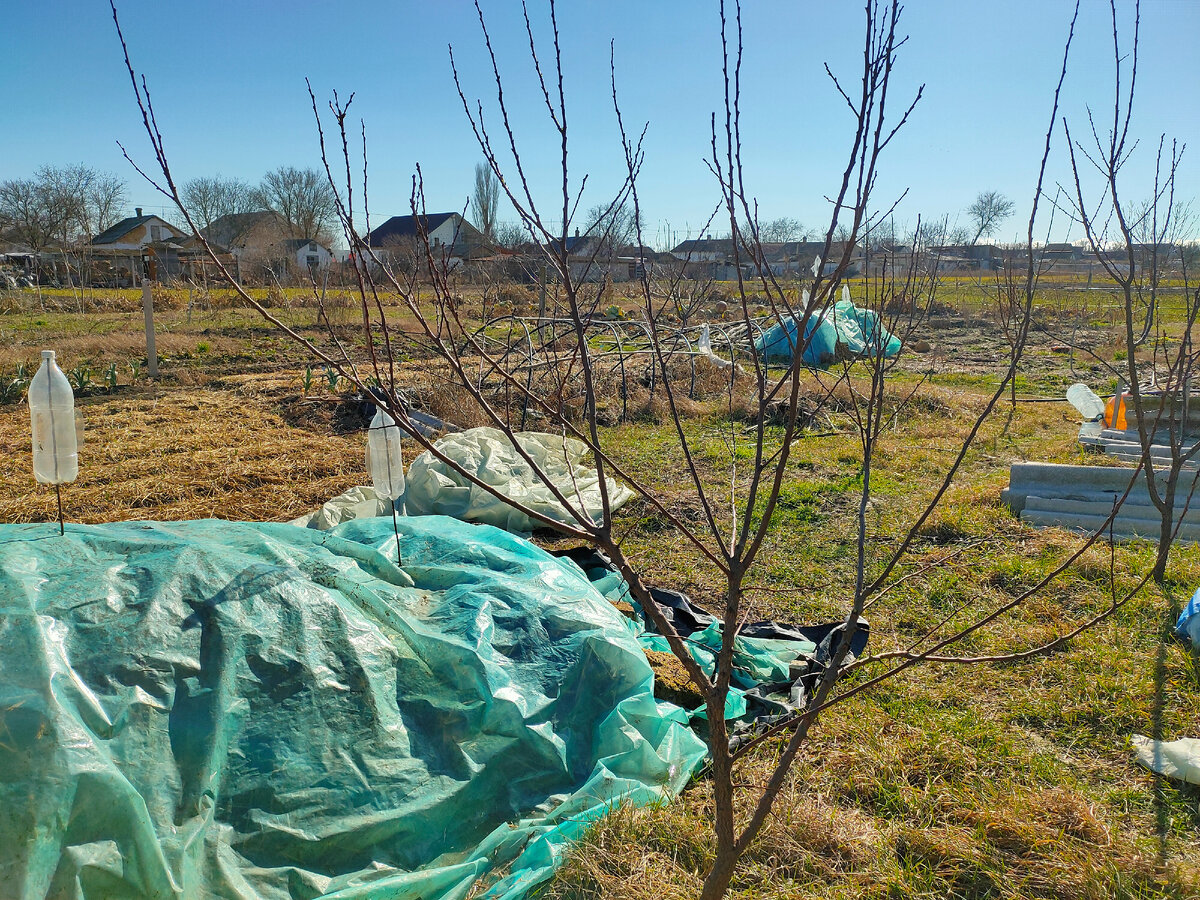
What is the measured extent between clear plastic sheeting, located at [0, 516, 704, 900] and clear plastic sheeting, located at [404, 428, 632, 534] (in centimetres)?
239

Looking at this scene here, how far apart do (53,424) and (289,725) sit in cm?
193

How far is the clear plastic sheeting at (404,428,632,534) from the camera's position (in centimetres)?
562

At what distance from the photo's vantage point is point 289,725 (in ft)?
7.79

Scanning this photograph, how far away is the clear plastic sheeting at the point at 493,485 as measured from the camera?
18.5 ft

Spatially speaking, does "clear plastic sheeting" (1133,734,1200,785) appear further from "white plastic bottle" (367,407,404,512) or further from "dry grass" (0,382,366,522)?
"dry grass" (0,382,366,522)

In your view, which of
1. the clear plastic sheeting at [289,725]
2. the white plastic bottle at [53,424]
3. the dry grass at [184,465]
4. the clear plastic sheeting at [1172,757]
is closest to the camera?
the clear plastic sheeting at [289,725]

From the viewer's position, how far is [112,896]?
197 centimetres

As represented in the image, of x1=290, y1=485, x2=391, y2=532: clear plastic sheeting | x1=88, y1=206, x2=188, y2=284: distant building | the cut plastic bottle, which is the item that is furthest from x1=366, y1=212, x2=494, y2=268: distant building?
x1=88, y1=206, x2=188, y2=284: distant building

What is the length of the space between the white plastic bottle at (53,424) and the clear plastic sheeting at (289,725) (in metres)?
0.57

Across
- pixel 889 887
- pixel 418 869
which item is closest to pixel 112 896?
pixel 418 869

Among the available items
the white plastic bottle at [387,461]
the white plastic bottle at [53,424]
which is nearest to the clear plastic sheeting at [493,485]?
the white plastic bottle at [387,461]

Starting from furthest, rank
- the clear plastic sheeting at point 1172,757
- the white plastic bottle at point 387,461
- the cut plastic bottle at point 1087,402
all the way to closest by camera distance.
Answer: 1. the cut plastic bottle at point 1087,402
2. the white plastic bottle at point 387,461
3. the clear plastic sheeting at point 1172,757

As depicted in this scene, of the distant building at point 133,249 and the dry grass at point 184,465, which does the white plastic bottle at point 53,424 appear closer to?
the dry grass at point 184,465

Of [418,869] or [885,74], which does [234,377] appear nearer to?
[418,869]
